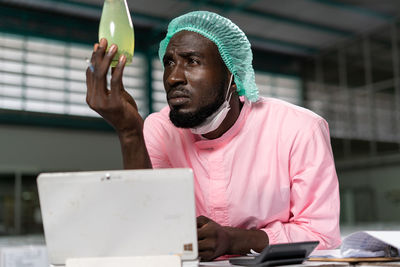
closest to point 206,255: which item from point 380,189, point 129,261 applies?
point 129,261

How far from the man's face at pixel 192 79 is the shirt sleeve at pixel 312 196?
293 millimetres

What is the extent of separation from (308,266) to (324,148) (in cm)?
54

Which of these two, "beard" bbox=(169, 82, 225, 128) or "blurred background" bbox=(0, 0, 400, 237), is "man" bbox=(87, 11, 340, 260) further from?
"blurred background" bbox=(0, 0, 400, 237)

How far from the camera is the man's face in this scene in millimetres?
1377

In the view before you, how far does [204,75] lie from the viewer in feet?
4.62

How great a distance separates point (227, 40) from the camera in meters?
1.53

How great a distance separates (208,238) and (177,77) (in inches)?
19.4

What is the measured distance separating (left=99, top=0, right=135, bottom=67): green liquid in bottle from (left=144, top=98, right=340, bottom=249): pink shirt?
507mm

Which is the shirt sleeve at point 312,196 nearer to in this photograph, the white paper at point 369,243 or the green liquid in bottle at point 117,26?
the white paper at point 369,243

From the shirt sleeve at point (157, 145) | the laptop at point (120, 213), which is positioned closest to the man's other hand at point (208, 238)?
the laptop at point (120, 213)

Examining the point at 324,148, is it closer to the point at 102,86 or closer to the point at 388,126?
the point at 102,86

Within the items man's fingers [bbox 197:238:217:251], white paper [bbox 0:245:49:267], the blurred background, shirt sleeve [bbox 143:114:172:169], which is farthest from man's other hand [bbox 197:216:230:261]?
the blurred background

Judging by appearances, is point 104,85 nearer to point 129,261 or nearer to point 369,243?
point 129,261

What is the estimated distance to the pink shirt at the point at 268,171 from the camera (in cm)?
139
